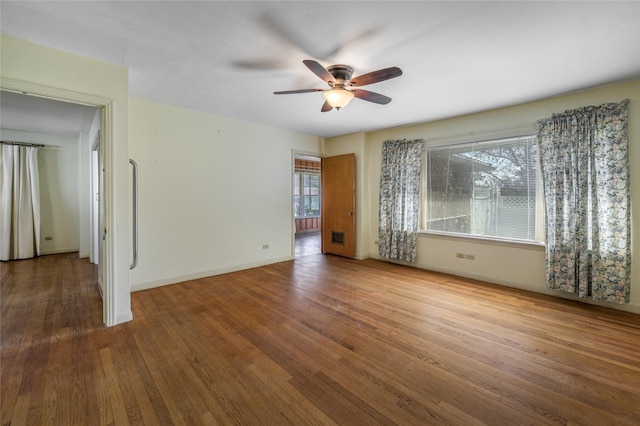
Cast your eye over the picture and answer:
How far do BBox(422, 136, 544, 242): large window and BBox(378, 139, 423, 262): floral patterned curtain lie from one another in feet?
0.71

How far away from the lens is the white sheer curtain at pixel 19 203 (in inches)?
205

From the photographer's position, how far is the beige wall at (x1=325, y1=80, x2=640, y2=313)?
9.74 ft

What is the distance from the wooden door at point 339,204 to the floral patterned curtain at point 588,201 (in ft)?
9.85

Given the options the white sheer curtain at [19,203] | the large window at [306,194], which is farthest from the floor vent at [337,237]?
the white sheer curtain at [19,203]

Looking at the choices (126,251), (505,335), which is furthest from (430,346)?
(126,251)

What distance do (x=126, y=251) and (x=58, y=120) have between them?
3578 mm

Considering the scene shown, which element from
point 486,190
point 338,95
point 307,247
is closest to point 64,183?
point 307,247

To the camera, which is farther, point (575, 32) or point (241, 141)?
point (241, 141)

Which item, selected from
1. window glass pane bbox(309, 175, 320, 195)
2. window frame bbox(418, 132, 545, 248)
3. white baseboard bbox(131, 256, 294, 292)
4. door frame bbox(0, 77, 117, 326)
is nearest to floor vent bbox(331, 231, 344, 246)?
white baseboard bbox(131, 256, 294, 292)

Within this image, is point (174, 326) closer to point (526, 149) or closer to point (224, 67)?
point (224, 67)

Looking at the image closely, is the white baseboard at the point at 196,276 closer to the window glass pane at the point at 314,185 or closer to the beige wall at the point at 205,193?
the beige wall at the point at 205,193

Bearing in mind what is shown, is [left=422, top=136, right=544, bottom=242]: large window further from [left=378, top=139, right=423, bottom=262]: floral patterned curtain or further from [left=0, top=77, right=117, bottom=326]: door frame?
[left=0, top=77, right=117, bottom=326]: door frame

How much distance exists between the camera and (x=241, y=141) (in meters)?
4.57

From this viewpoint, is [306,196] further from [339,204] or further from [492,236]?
[492,236]
